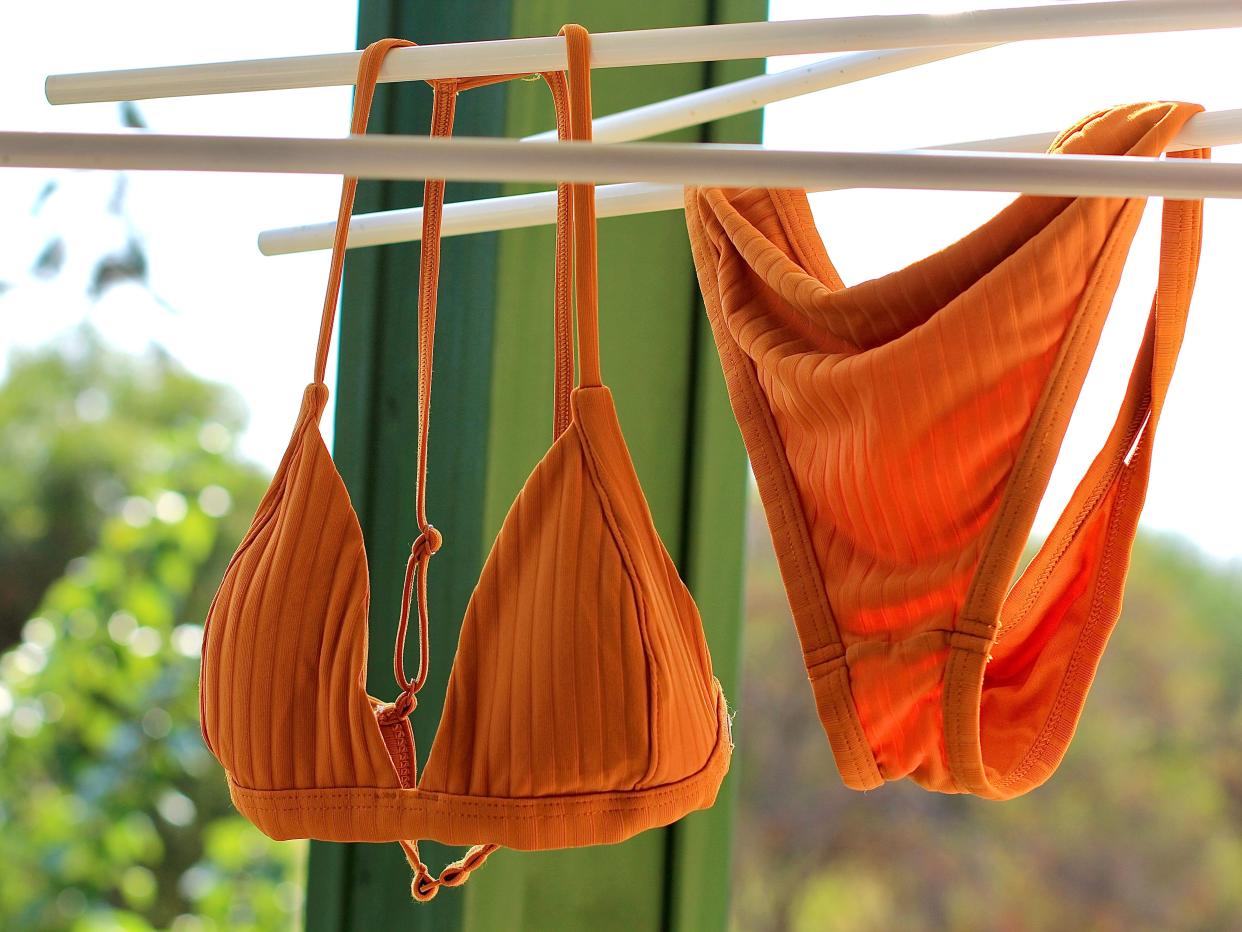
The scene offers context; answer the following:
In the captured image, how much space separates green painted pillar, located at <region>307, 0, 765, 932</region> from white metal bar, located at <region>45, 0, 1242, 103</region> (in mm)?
434

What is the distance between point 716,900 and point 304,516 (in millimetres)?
749

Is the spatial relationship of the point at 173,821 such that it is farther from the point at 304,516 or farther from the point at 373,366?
the point at 304,516

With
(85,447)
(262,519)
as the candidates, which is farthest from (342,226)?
(85,447)

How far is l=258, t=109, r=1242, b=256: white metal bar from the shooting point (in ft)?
2.22

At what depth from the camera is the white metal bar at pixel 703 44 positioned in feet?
1.80

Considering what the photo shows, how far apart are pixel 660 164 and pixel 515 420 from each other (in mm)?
656

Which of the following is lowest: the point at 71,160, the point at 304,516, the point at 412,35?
the point at 304,516

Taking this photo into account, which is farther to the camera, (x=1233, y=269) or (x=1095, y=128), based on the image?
(x=1233, y=269)

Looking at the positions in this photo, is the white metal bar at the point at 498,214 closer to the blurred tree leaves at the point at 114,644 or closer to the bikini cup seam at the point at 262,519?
the bikini cup seam at the point at 262,519

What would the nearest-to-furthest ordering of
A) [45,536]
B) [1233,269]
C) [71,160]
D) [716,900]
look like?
1. [71,160]
2. [1233,269]
3. [716,900]
4. [45,536]

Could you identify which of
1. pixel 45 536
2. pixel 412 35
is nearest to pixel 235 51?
pixel 412 35

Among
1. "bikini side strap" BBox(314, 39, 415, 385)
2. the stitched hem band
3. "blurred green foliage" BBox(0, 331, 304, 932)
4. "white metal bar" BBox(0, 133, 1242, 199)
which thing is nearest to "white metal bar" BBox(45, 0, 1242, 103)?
"bikini side strap" BBox(314, 39, 415, 385)

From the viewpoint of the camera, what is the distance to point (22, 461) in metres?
1.37

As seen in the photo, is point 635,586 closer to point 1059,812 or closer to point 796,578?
point 796,578
